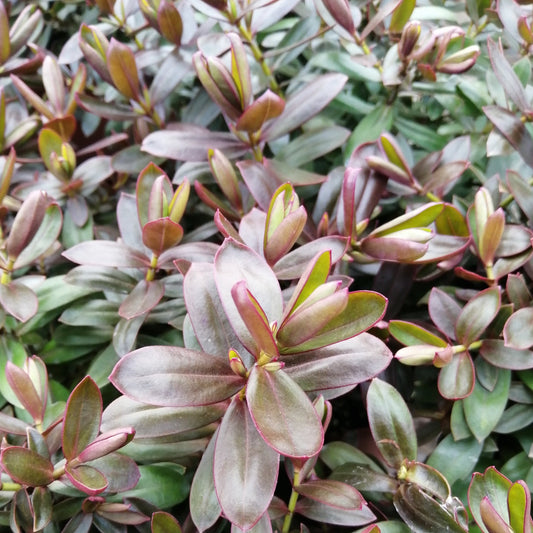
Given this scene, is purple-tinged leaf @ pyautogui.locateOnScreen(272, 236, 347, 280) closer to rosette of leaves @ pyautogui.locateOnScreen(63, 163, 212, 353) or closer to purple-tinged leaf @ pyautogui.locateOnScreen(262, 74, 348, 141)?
rosette of leaves @ pyautogui.locateOnScreen(63, 163, 212, 353)

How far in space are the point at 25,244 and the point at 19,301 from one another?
73 mm

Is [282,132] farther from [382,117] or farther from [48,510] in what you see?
[48,510]

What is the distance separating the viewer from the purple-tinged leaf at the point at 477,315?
0.65 meters

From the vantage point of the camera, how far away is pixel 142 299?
671 mm

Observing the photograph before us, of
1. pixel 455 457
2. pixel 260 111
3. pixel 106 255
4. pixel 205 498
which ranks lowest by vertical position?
pixel 455 457

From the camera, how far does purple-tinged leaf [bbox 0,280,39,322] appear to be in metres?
0.66

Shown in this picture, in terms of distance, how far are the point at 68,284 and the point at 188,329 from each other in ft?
0.81

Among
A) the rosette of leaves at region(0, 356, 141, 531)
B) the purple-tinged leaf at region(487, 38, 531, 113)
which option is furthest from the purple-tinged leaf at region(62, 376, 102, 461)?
the purple-tinged leaf at region(487, 38, 531, 113)

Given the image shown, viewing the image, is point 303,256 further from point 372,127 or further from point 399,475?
point 372,127

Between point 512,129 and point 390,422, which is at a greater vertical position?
point 512,129

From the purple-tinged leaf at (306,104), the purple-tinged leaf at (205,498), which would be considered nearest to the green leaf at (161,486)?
the purple-tinged leaf at (205,498)

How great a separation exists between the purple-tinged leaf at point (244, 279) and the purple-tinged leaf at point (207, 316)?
44mm

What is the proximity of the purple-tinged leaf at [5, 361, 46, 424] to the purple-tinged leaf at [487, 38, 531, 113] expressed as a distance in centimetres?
70

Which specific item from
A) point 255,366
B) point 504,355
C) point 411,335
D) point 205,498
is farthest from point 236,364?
point 504,355
